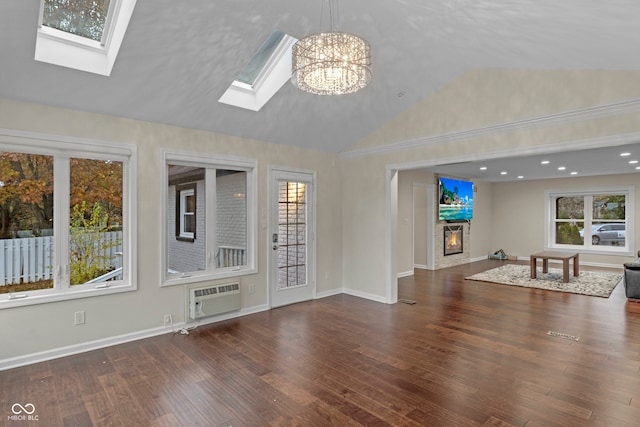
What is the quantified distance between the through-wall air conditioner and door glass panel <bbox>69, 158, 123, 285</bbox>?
86 centimetres

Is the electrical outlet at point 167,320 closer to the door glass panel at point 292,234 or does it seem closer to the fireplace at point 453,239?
the door glass panel at point 292,234

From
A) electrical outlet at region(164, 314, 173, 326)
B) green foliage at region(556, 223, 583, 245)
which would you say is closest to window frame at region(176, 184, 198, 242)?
electrical outlet at region(164, 314, 173, 326)

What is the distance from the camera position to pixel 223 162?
4.46 meters

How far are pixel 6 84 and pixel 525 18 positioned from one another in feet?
14.0

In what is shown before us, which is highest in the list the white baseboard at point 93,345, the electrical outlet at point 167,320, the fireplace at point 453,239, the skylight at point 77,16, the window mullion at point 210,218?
the skylight at point 77,16

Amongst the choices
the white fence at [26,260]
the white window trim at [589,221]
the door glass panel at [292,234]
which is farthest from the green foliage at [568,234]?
the white fence at [26,260]

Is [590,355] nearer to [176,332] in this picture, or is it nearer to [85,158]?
[176,332]

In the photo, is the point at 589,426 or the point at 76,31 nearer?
the point at 589,426

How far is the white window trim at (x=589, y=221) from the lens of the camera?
8.43 m

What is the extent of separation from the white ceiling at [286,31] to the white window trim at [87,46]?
0.24ft

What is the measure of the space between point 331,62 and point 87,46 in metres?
2.23

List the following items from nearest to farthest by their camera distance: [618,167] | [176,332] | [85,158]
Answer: [85,158]
[176,332]
[618,167]

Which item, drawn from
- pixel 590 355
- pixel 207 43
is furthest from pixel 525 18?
pixel 590 355

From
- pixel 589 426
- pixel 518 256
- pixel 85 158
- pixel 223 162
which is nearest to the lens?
pixel 589 426
